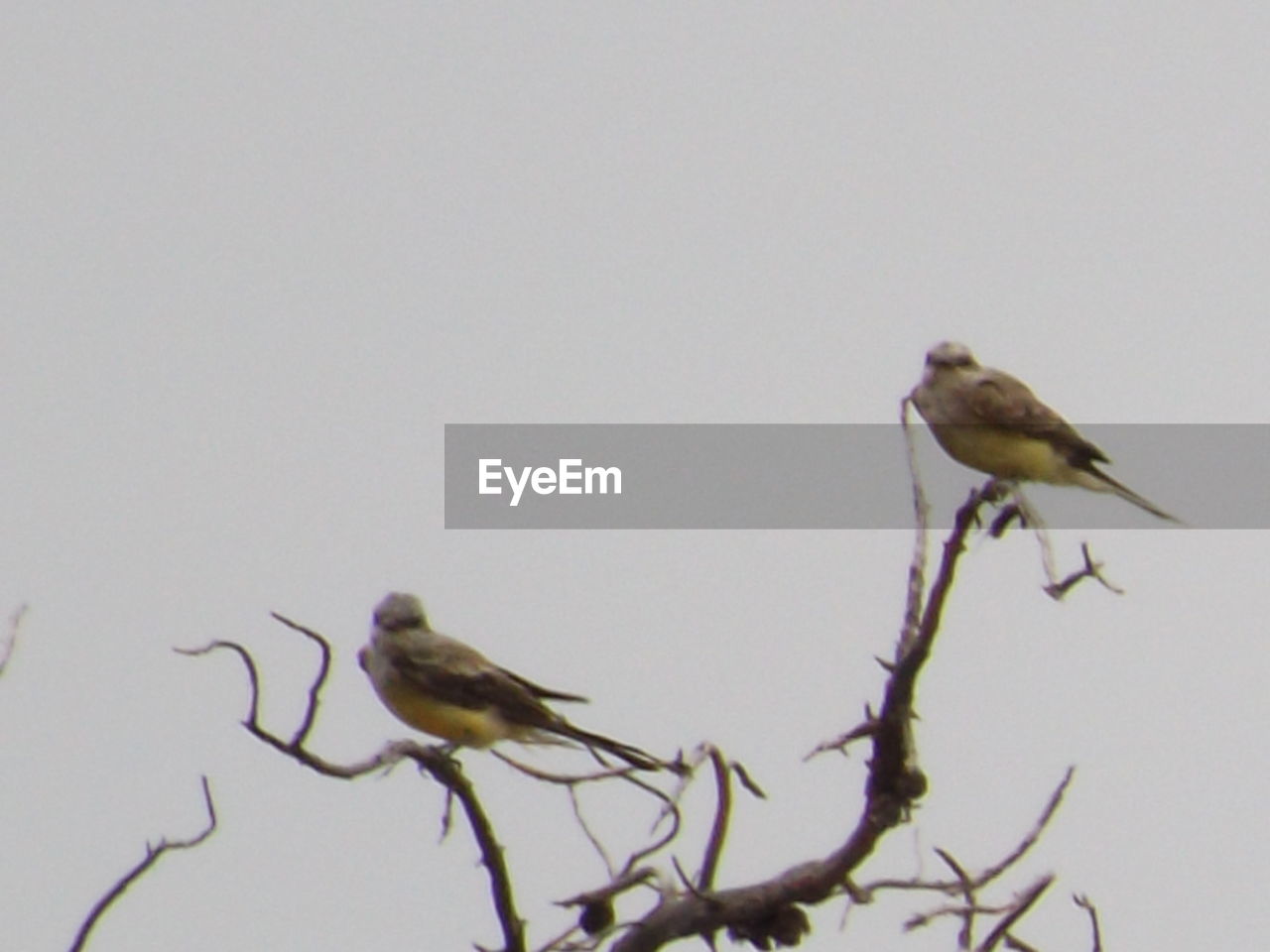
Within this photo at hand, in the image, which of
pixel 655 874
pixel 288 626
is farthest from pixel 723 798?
pixel 288 626

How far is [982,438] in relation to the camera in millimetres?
9703

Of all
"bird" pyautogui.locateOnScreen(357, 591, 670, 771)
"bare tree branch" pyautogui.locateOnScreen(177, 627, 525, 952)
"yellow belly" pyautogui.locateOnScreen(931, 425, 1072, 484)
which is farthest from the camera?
"yellow belly" pyautogui.locateOnScreen(931, 425, 1072, 484)

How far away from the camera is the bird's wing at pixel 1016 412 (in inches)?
384

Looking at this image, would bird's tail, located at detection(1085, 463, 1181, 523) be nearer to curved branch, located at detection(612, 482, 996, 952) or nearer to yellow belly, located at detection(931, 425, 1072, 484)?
yellow belly, located at detection(931, 425, 1072, 484)

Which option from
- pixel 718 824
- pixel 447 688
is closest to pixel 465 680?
pixel 447 688

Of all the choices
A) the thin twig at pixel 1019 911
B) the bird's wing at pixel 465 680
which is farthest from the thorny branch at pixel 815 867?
the bird's wing at pixel 465 680

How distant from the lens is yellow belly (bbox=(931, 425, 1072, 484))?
9.67m

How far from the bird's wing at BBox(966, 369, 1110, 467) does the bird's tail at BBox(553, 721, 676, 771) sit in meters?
2.22

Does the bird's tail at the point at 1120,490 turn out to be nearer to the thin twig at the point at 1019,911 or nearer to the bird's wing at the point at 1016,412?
the bird's wing at the point at 1016,412

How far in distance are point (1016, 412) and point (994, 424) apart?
11 centimetres

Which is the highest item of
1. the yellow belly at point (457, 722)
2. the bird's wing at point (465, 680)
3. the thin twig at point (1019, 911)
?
the bird's wing at point (465, 680)

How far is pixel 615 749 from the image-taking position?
27.1ft

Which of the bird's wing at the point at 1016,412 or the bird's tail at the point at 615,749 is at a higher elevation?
the bird's wing at the point at 1016,412

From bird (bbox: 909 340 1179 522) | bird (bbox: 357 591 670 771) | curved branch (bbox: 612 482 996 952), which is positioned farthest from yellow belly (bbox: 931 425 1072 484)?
curved branch (bbox: 612 482 996 952)
